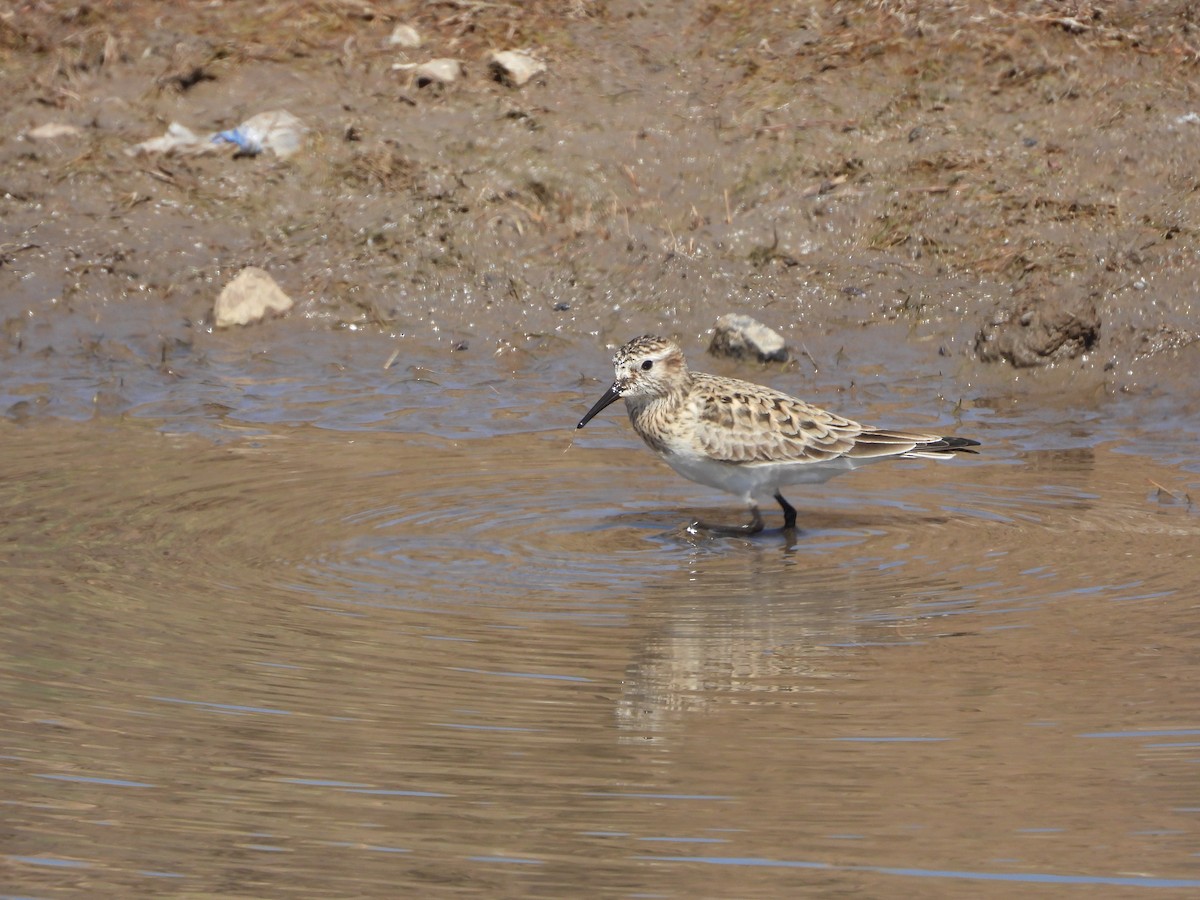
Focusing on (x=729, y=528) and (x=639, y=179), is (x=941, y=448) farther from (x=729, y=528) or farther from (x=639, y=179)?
(x=639, y=179)

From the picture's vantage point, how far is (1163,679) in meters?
6.37

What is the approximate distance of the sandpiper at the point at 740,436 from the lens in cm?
910

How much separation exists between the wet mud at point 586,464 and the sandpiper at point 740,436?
290 millimetres

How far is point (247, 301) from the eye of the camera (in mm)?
12133

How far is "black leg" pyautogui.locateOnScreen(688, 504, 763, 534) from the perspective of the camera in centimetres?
911

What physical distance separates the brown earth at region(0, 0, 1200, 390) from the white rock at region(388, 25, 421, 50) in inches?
3.3

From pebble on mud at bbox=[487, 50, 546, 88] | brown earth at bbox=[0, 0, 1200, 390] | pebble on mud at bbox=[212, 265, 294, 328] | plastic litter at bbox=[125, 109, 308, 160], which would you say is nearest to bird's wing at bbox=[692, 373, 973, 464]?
brown earth at bbox=[0, 0, 1200, 390]

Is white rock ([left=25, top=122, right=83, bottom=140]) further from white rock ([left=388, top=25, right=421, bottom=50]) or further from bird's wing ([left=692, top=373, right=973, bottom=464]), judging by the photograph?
bird's wing ([left=692, top=373, right=973, bottom=464])

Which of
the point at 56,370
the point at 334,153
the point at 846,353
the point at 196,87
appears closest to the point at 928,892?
the point at 846,353

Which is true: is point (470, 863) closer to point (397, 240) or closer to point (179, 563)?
point (179, 563)

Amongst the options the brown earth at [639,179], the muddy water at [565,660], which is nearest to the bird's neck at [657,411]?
the muddy water at [565,660]

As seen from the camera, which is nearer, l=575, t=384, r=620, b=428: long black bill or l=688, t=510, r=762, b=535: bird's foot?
l=688, t=510, r=762, b=535: bird's foot

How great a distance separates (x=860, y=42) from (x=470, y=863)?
31.7 feet

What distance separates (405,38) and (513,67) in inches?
39.9
